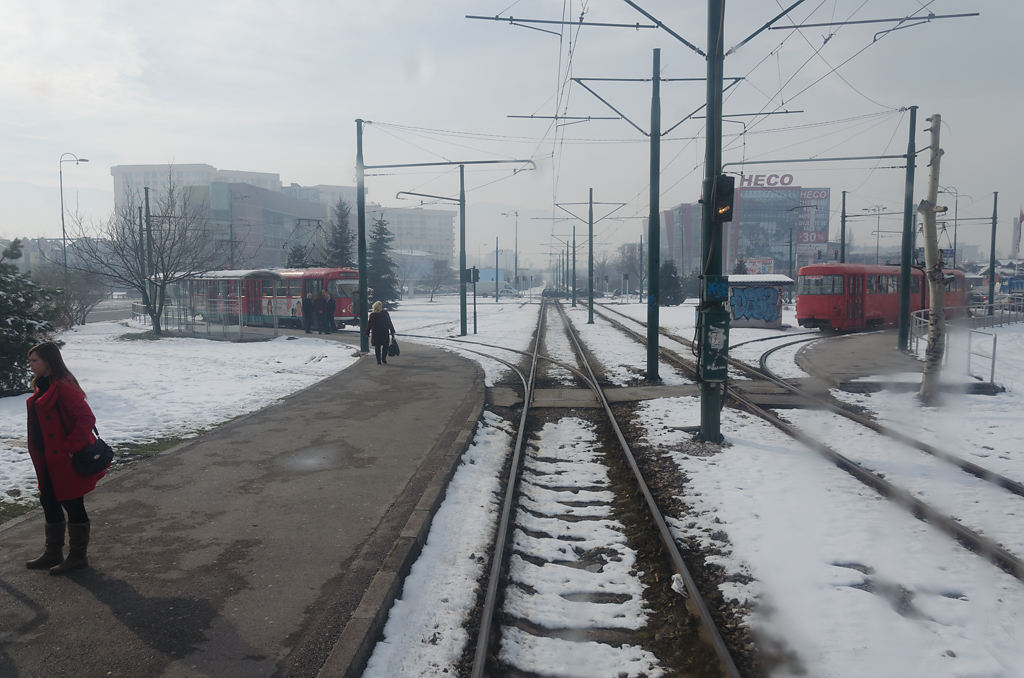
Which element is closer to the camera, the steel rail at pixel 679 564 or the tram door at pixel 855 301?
the steel rail at pixel 679 564

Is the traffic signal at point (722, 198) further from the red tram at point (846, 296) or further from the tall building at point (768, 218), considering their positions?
the tall building at point (768, 218)

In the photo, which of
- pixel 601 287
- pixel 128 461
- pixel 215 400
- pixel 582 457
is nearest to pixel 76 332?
pixel 215 400

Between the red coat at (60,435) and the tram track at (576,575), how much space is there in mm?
2976

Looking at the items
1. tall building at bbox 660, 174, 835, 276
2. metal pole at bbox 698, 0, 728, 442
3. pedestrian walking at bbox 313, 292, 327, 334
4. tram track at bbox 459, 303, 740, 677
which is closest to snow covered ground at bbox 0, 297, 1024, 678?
tram track at bbox 459, 303, 740, 677

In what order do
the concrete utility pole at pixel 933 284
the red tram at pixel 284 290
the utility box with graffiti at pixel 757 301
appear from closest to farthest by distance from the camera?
the concrete utility pole at pixel 933 284
the red tram at pixel 284 290
the utility box with graffiti at pixel 757 301

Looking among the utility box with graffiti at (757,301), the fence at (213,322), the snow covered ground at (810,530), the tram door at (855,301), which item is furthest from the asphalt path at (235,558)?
the utility box with graffiti at (757,301)

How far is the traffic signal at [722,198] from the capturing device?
9109mm

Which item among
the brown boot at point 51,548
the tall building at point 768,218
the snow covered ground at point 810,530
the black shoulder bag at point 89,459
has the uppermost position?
the tall building at point 768,218

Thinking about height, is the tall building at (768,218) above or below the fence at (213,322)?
above

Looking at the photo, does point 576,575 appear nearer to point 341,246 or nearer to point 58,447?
point 58,447

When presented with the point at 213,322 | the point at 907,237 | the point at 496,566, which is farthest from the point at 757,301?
the point at 496,566

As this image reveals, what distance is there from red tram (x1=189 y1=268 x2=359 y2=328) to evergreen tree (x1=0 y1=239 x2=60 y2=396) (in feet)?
57.0

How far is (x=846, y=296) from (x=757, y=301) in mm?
4143

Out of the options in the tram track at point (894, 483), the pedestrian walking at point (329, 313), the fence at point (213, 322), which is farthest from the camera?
the pedestrian walking at point (329, 313)
